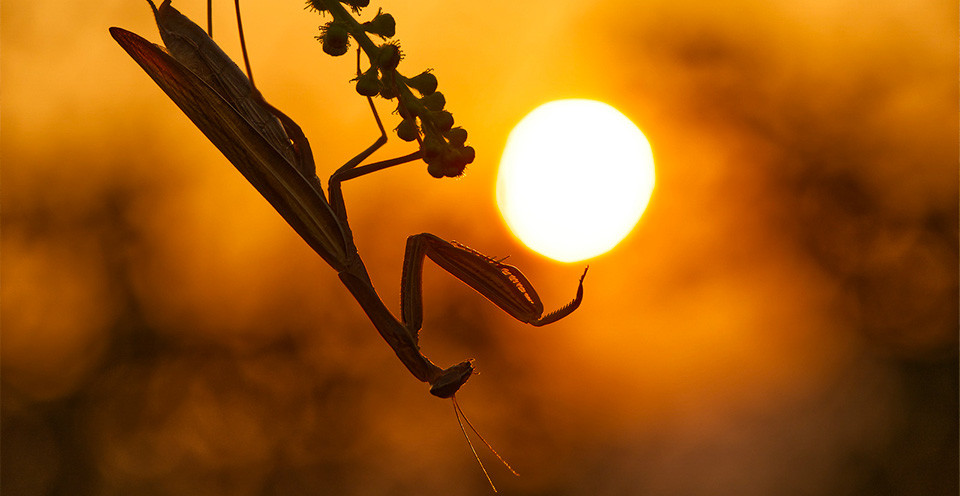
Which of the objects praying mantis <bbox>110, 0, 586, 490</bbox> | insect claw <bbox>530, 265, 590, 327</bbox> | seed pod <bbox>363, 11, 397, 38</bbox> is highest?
seed pod <bbox>363, 11, 397, 38</bbox>

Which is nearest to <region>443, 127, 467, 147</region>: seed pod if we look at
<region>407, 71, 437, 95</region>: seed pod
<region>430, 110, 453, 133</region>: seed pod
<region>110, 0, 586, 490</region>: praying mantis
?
<region>430, 110, 453, 133</region>: seed pod

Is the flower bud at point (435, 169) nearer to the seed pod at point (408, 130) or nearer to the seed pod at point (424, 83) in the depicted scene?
the seed pod at point (408, 130)

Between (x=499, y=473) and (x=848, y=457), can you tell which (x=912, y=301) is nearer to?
(x=848, y=457)

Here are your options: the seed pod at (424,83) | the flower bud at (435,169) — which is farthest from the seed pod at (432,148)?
the seed pod at (424,83)

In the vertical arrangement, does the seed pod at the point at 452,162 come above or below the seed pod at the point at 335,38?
below

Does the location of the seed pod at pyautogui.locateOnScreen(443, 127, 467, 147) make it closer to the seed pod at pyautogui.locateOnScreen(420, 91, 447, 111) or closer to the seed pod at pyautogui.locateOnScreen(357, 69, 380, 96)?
the seed pod at pyautogui.locateOnScreen(420, 91, 447, 111)

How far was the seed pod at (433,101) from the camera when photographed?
1963mm

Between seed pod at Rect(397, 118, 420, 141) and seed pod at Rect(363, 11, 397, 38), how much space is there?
234mm

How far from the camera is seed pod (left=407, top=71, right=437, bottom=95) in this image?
1959 millimetres

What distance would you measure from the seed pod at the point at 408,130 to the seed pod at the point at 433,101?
2.2 inches

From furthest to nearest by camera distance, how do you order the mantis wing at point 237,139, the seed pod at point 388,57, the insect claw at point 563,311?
the mantis wing at point 237,139, the insect claw at point 563,311, the seed pod at point 388,57

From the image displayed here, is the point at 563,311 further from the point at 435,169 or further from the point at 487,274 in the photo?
the point at 435,169

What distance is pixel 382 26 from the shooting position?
196 centimetres

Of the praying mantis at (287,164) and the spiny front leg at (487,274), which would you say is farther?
the spiny front leg at (487,274)
